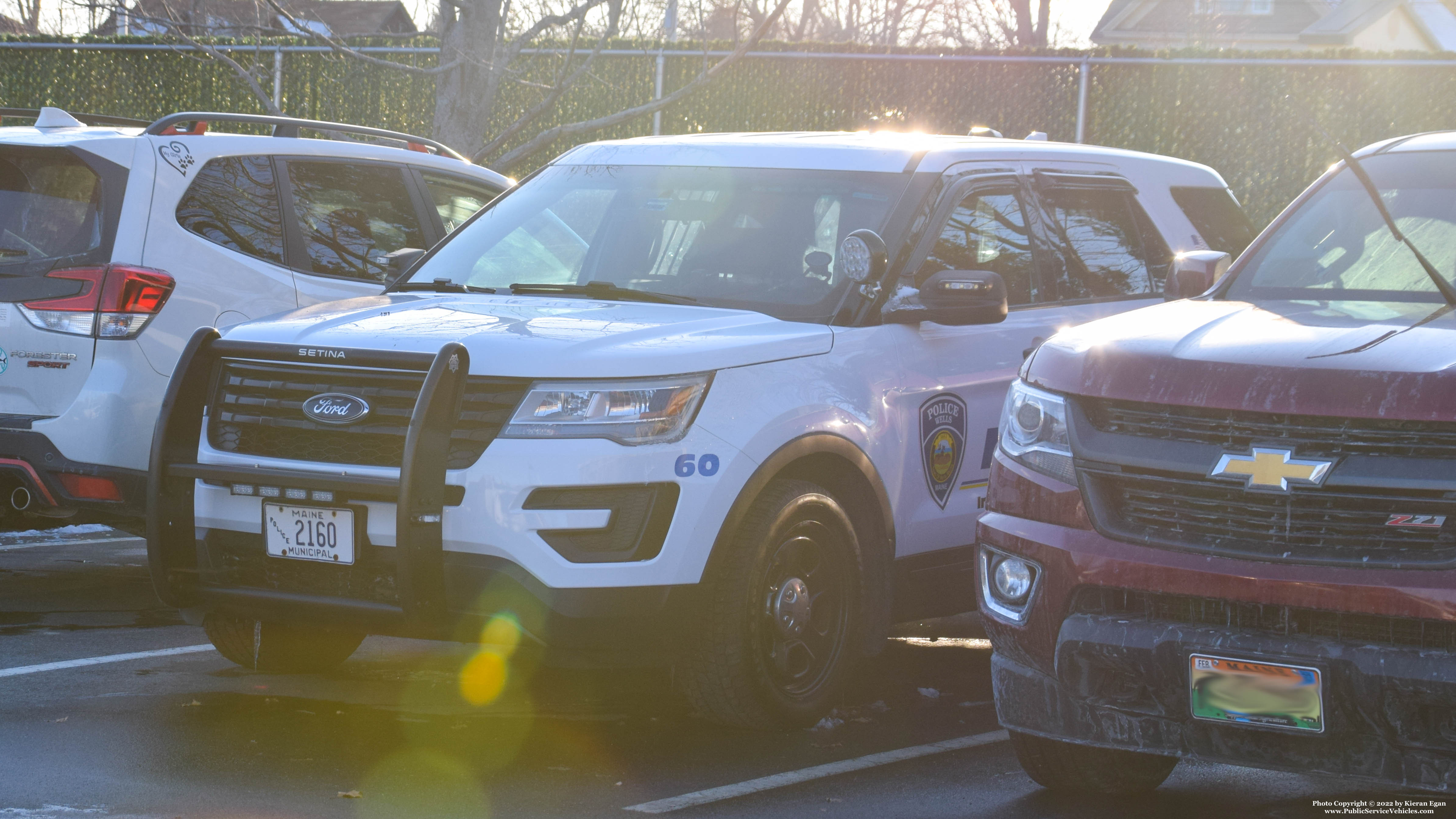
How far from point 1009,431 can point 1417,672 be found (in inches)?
52.1

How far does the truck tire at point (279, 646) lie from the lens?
5957mm

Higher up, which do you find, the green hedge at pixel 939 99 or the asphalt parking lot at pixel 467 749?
the green hedge at pixel 939 99

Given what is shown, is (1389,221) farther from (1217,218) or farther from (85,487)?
(85,487)

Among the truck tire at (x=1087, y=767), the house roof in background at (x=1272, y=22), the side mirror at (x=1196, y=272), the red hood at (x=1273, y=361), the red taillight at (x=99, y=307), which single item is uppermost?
the house roof in background at (x=1272, y=22)

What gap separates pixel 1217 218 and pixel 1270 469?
4.02 m

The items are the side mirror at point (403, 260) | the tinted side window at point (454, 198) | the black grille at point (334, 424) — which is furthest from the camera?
the tinted side window at point (454, 198)

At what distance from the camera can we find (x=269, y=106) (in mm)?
14125

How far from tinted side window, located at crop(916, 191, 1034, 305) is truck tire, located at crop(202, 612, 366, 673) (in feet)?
8.20

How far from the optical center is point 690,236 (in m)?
6.15

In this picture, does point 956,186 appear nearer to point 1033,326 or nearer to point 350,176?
point 1033,326

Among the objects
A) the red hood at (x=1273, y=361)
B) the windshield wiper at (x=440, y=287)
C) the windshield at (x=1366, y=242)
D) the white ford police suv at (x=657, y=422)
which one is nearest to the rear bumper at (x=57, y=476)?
the white ford police suv at (x=657, y=422)

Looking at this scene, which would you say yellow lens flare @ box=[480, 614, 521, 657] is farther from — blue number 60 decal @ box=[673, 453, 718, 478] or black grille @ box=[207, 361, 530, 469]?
blue number 60 decal @ box=[673, 453, 718, 478]

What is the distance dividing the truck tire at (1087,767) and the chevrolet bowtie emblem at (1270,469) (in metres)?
1.04

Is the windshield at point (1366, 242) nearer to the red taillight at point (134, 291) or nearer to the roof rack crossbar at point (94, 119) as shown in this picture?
the red taillight at point (134, 291)
